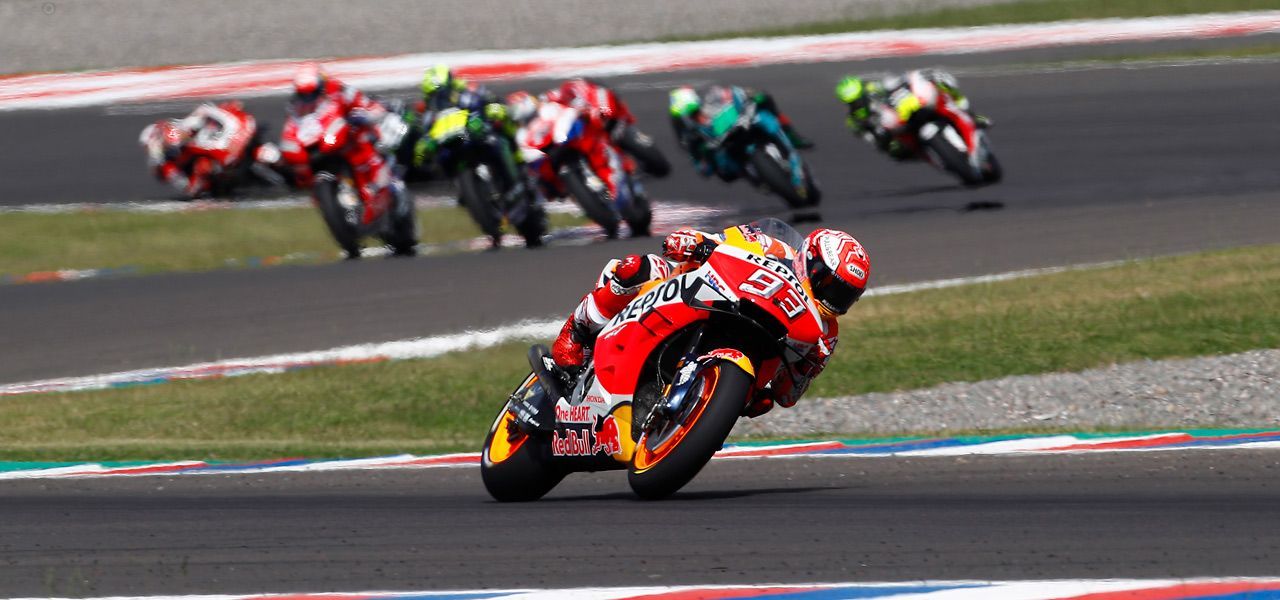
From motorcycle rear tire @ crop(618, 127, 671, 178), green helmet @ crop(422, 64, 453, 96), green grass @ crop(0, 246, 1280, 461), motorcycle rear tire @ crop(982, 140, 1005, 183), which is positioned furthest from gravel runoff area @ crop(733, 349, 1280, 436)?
motorcycle rear tire @ crop(618, 127, 671, 178)

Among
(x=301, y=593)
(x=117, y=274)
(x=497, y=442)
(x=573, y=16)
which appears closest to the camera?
(x=301, y=593)

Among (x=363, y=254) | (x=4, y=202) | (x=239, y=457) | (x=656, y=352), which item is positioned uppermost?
(x=656, y=352)

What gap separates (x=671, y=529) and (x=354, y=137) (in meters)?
10.5

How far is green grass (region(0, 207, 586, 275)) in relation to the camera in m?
16.5

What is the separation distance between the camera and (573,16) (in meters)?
25.5

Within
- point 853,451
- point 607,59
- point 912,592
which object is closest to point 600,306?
point 853,451

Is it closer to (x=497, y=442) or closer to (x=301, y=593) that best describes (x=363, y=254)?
(x=497, y=442)

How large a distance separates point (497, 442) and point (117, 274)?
29.6 ft

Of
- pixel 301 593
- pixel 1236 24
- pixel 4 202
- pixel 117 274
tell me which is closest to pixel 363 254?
pixel 117 274

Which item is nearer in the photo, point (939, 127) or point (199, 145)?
point (939, 127)

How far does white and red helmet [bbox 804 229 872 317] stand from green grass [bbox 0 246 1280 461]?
10.0 ft

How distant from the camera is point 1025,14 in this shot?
2473cm

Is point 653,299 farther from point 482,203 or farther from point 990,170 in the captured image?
point 990,170

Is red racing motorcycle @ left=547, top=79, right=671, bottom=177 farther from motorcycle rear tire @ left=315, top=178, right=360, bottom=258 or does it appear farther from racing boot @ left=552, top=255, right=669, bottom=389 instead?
racing boot @ left=552, top=255, right=669, bottom=389
